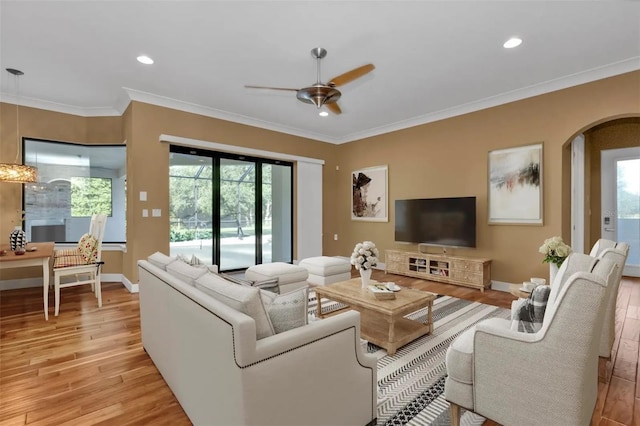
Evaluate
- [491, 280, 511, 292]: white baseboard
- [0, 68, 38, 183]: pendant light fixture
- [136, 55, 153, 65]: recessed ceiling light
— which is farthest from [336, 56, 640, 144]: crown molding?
[0, 68, 38, 183]: pendant light fixture

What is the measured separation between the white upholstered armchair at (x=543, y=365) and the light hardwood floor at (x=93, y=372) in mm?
421

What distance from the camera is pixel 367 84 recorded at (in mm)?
4129

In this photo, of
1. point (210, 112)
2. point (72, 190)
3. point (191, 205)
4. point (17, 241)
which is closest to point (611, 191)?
point (210, 112)

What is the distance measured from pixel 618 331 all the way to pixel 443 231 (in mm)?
2402

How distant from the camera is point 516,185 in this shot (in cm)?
445

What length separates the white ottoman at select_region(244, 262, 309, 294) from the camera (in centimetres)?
387

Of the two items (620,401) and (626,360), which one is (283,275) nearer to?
(620,401)

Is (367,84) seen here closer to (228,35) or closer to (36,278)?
(228,35)

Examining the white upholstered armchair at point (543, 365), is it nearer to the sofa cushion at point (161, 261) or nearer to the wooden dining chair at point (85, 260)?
the sofa cushion at point (161, 261)

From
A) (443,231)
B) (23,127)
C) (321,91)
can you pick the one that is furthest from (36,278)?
(443,231)

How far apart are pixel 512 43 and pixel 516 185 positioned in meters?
2.12

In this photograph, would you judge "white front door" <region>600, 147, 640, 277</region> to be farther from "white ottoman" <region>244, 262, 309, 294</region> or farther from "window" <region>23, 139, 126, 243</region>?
"window" <region>23, 139, 126, 243</region>

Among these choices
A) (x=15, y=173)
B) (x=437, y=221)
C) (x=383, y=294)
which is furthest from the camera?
(x=437, y=221)

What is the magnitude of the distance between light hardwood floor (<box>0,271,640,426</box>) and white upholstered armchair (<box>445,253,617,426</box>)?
0.42 meters
